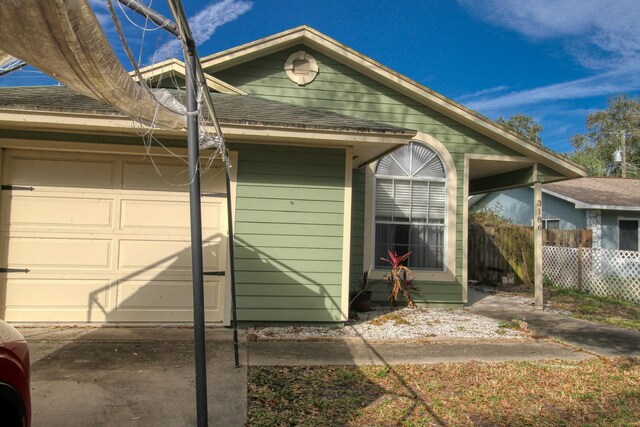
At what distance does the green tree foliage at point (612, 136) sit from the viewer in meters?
39.0

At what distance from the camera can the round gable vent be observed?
8.80 meters

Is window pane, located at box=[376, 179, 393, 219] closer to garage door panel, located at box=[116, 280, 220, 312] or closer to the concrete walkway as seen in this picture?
the concrete walkway

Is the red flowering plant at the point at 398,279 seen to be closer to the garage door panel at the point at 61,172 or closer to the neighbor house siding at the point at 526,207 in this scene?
the garage door panel at the point at 61,172

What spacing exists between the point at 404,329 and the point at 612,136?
41730 millimetres

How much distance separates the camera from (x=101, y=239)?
6.43 m

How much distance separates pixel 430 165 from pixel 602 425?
5.77m

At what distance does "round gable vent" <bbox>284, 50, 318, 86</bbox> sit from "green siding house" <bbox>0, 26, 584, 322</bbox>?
3 cm

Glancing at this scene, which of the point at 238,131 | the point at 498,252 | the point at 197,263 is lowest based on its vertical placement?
the point at 498,252

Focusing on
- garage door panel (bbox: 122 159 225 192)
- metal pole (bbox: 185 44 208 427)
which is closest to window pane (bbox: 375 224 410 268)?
garage door panel (bbox: 122 159 225 192)

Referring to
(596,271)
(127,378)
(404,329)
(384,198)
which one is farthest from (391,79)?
(596,271)

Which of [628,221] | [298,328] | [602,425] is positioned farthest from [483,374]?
[628,221]

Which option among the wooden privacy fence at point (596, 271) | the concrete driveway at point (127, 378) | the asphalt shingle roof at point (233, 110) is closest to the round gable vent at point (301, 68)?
the asphalt shingle roof at point (233, 110)

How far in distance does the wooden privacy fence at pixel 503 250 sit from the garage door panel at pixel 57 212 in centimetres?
1113

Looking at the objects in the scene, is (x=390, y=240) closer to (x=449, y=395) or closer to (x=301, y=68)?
(x=301, y=68)
